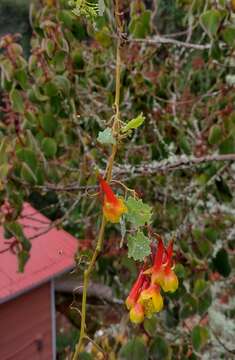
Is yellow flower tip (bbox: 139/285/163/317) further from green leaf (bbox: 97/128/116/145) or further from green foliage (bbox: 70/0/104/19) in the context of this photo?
green foliage (bbox: 70/0/104/19)

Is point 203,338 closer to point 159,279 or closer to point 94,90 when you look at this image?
point 159,279

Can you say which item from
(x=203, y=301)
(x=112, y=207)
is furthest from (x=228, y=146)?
(x=112, y=207)

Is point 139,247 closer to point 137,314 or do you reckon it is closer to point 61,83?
point 137,314

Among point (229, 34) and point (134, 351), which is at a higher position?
point (229, 34)

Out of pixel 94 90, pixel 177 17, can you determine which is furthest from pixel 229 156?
pixel 177 17

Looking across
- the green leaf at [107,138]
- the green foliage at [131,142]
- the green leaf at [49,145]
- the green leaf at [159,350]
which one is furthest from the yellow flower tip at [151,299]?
the green leaf at [49,145]

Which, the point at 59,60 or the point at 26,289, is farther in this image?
the point at 26,289
